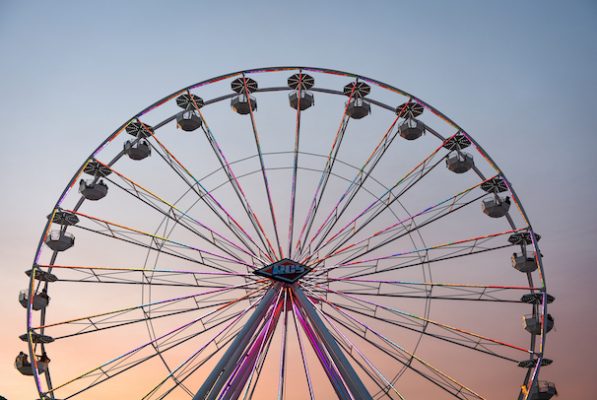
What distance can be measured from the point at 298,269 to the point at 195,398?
4928 mm

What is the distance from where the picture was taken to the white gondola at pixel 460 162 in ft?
66.4

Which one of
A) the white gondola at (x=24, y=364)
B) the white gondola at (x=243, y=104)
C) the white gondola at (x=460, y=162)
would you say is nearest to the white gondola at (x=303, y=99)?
the white gondola at (x=243, y=104)

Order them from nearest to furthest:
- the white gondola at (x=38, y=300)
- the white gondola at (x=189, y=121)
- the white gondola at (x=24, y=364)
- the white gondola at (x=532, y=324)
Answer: the white gondola at (x=24, y=364) < the white gondola at (x=38, y=300) < the white gondola at (x=532, y=324) < the white gondola at (x=189, y=121)

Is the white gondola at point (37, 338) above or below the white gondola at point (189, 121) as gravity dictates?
below

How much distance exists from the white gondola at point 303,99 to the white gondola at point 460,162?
5269mm

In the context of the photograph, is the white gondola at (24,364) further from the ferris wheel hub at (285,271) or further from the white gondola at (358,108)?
the white gondola at (358,108)

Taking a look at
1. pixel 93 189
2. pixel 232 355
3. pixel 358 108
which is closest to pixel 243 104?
pixel 358 108

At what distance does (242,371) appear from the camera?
52.6 feet

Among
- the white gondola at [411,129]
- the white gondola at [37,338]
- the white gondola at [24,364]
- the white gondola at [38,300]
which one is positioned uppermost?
the white gondola at [411,129]

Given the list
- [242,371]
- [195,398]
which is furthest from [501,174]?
[195,398]

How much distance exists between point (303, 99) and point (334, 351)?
30.1ft

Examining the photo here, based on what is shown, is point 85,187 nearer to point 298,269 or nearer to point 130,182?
point 130,182

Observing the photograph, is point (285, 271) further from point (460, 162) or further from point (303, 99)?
point (460, 162)

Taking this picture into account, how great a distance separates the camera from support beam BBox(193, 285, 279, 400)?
14453 millimetres
